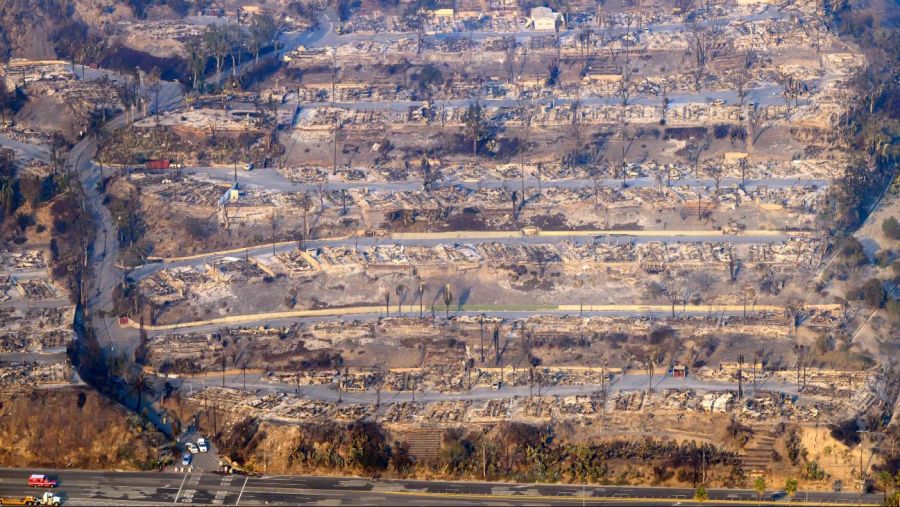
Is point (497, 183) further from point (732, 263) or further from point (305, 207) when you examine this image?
point (732, 263)

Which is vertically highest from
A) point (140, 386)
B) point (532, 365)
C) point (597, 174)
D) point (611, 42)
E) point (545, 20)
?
point (545, 20)

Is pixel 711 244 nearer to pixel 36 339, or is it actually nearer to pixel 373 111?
pixel 373 111

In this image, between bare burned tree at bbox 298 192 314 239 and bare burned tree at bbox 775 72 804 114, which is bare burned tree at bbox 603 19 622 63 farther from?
bare burned tree at bbox 298 192 314 239

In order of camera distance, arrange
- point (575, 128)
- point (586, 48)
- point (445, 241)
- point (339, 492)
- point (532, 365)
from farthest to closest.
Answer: point (586, 48), point (575, 128), point (445, 241), point (532, 365), point (339, 492)

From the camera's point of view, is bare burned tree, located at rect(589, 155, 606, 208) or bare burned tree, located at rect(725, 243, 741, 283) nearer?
→ bare burned tree, located at rect(725, 243, 741, 283)

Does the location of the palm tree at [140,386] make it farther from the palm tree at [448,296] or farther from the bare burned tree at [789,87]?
the bare burned tree at [789,87]

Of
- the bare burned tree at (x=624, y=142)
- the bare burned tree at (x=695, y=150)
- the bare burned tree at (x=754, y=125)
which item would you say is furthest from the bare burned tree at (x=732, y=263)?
the bare burned tree at (x=754, y=125)

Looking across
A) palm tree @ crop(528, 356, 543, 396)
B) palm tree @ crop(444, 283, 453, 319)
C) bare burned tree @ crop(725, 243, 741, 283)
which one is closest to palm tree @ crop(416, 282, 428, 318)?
palm tree @ crop(444, 283, 453, 319)

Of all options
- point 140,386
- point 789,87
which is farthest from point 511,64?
point 140,386
